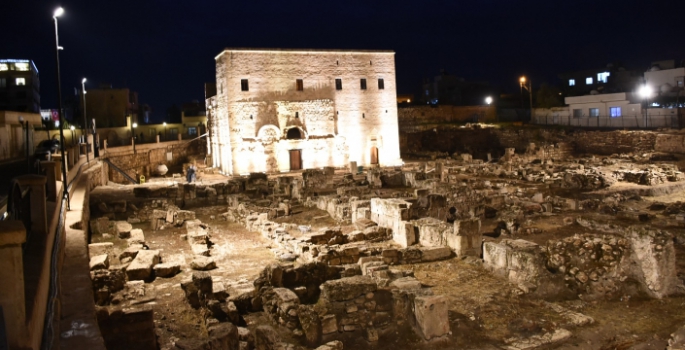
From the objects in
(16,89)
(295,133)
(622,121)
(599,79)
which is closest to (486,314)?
(295,133)

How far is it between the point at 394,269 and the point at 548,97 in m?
51.4

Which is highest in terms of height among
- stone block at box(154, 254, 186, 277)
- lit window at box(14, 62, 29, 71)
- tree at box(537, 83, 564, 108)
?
lit window at box(14, 62, 29, 71)

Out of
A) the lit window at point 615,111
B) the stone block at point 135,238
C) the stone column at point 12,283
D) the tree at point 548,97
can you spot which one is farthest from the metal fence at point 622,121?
the stone column at point 12,283

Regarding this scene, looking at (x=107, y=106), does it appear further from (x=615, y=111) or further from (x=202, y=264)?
(x=202, y=264)

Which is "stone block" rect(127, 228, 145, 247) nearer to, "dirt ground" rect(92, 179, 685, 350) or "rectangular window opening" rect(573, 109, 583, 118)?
"dirt ground" rect(92, 179, 685, 350)

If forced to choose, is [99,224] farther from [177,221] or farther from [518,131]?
[518,131]

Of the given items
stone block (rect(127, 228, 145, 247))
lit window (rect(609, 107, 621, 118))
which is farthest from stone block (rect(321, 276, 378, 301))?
lit window (rect(609, 107, 621, 118))

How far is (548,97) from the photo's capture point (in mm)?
57906

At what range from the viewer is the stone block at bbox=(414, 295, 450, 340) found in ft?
28.4

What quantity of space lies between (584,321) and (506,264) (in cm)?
255

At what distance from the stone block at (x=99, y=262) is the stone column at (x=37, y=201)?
307 cm

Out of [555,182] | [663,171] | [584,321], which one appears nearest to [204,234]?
[584,321]

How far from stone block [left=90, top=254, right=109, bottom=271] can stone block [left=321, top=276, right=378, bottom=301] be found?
475 cm

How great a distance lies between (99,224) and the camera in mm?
16859
